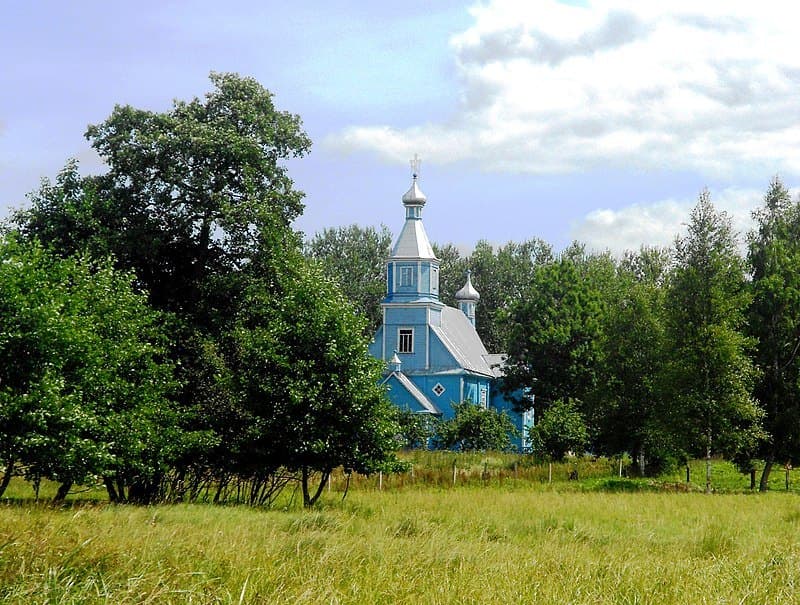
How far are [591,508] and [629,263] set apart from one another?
186 ft

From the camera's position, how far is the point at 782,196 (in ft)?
132

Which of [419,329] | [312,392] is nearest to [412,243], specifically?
[419,329]

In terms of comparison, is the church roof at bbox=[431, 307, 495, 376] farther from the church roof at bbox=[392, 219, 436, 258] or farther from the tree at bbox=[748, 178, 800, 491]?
the tree at bbox=[748, 178, 800, 491]

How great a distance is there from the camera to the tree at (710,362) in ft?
114

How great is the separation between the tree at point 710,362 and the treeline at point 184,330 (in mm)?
14190

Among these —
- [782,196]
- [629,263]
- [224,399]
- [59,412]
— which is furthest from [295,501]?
[629,263]

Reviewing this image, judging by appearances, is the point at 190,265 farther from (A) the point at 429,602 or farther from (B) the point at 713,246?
(A) the point at 429,602

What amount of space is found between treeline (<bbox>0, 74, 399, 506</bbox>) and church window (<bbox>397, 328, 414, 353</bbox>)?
31.8m

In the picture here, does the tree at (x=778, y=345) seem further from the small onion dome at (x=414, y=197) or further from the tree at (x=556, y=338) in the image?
the small onion dome at (x=414, y=197)

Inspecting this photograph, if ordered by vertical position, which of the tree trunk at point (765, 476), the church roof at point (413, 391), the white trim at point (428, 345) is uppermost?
the white trim at point (428, 345)

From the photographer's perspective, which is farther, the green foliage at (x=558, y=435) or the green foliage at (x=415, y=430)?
the green foliage at (x=415, y=430)

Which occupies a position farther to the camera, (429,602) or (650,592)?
(650,592)

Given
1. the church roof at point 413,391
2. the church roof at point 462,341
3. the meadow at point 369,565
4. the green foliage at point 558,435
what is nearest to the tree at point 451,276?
the church roof at point 462,341

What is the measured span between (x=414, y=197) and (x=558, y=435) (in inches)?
887
